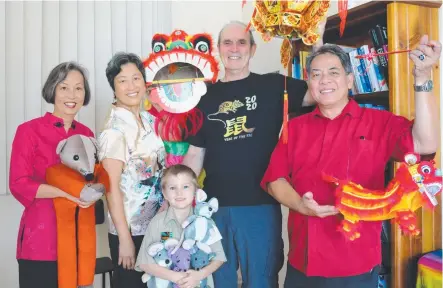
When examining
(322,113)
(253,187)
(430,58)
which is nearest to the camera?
(430,58)

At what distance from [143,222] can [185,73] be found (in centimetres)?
66

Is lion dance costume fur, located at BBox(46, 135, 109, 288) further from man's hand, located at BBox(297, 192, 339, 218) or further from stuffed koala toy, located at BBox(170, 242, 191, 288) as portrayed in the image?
man's hand, located at BBox(297, 192, 339, 218)

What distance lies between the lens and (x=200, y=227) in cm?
152

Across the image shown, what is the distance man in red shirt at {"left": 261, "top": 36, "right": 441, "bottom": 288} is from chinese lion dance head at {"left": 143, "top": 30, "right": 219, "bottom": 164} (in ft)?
1.63

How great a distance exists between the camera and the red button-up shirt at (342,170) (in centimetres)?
135

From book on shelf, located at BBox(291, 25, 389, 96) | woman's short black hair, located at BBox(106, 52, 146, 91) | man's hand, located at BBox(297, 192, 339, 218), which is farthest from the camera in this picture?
book on shelf, located at BBox(291, 25, 389, 96)

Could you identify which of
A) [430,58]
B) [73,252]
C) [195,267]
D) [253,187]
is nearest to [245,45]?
[253,187]

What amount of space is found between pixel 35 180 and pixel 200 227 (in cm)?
68

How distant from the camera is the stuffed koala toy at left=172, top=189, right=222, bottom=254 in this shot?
1.51 meters

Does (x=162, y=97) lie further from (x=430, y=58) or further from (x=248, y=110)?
(x=430, y=58)

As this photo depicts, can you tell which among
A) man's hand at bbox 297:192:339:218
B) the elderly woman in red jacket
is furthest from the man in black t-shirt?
the elderly woman in red jacket

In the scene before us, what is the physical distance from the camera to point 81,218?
1.60m

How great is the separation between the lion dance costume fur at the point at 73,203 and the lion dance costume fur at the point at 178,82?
312 millimetres

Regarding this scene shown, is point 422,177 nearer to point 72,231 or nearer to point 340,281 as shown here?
point 340,281
